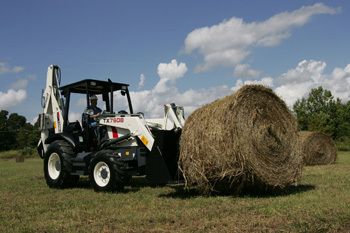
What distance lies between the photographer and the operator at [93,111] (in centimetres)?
1079

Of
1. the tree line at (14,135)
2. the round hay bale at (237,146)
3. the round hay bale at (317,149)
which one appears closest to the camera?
the round hay bale at (237,146)

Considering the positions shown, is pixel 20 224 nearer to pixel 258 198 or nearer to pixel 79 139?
pixel 258 198

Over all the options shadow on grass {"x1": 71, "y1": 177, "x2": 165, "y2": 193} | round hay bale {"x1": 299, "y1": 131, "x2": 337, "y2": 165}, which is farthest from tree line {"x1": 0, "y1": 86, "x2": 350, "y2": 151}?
shadow on grass {"x1": 71, "y1": 177, "x2": 165, "y2": 193}

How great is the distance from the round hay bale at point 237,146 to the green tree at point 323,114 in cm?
3792

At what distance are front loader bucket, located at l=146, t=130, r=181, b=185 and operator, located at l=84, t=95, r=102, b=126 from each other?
181 centimetres

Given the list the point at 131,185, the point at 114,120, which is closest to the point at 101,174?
the point at 114,120

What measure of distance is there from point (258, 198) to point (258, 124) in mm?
1350

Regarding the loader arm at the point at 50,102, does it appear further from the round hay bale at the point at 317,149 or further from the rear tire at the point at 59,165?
the round hay bale at the point at 317,149

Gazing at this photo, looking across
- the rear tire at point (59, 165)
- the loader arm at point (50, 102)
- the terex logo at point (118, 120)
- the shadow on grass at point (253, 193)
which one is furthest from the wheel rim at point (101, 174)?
the loader arm at point (50, 102)

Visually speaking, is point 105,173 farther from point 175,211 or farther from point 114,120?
point 175,211

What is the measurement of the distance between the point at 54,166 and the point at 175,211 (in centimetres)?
525

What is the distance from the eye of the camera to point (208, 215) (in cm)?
664

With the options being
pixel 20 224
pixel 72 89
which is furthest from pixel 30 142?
pixel 20 224

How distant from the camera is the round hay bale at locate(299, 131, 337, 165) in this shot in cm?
1947
